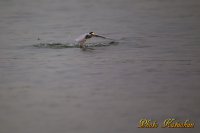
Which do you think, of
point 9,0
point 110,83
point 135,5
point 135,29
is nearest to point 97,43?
point 135,29

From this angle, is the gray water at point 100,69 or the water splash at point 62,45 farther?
the water splash at point 62,45

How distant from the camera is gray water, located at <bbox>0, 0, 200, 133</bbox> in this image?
23.3 feet

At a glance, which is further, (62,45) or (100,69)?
(62,45)

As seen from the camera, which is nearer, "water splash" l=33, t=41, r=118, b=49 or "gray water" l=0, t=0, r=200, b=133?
"gray water" l=0, t=0, r=200, b=133

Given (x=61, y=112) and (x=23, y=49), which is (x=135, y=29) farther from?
(x=61, y=112)

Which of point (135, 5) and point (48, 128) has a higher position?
point (135, 5)

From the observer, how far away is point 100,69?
365 inches

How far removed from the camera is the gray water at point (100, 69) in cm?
710

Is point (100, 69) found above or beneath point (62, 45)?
beneath

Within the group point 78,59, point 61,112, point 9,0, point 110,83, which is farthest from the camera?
point 9,0

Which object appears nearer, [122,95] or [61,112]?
[61,112]

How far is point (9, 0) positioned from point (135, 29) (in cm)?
524

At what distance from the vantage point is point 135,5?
15.0 metres

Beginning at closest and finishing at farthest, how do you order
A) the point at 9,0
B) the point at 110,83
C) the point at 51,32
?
the point at 110,83 → the point at 51,32 → the point at 9,0
